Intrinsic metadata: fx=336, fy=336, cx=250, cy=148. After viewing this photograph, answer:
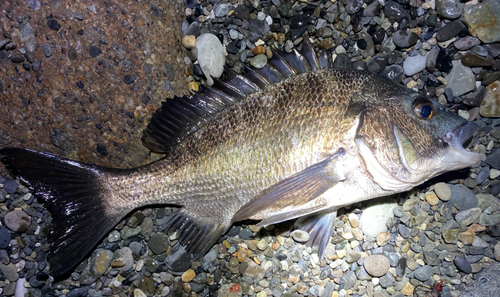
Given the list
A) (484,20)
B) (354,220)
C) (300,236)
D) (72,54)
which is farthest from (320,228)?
(72,54)

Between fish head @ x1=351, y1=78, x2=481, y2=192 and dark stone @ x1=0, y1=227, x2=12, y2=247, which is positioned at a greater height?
dark stone @ x1=0, y1=227, x2=12, y2=247

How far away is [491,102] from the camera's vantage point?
2.25 m

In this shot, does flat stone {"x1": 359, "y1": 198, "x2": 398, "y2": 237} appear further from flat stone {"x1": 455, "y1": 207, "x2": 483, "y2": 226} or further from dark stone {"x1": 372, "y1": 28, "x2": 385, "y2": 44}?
dark stone {"x1": 372, "y1": 28, "x2": 385, "y2": 44}

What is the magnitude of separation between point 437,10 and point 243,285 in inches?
89.7

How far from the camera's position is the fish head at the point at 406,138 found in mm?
1822

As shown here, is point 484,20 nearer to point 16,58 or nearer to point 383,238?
point 383,238

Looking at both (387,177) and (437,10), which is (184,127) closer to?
(387,177)

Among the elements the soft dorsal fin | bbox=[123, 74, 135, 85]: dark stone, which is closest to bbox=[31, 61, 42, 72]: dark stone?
bbox=[123, 74, 135, 85]: dark stone

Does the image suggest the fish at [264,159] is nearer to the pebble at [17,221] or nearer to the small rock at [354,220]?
the small rock at [354,220]

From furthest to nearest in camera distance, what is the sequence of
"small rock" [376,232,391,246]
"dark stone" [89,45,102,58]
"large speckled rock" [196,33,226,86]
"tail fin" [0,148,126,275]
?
"large speckled rock" [196,33,226,86], "small rock" [376,232,391,246], "dark stone" [89,45,102,58], "tail fin" [0,148,126,275]

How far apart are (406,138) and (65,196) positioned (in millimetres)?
2025

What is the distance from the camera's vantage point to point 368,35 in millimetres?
2350

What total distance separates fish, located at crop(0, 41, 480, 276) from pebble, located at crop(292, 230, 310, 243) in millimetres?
41

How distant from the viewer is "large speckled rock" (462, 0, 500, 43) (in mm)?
2229
